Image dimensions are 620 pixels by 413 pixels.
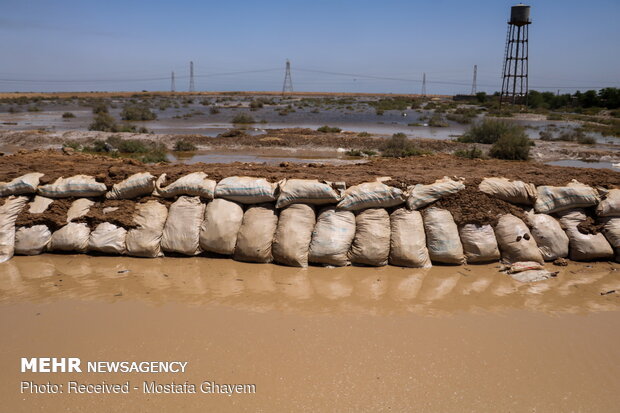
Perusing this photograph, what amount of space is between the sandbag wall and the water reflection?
140mm

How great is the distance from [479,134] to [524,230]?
32.9ft

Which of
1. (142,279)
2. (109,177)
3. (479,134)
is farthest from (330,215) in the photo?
(479,134)

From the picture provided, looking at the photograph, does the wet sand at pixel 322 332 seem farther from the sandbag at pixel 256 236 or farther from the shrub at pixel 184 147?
the shrub at pixel 184 147

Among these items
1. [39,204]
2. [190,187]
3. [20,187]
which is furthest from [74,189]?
[190,187]

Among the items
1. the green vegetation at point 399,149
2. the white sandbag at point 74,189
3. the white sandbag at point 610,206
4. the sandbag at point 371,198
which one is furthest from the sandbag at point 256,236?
the green vegetation at point 399,149

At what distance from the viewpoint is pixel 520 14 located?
25828 millimetres

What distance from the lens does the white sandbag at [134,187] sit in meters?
4.48

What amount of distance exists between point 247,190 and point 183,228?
0.73 metres

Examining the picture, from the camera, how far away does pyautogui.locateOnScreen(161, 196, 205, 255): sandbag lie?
4.24 meters

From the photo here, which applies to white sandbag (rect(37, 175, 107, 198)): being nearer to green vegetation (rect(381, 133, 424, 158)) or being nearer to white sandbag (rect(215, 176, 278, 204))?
white sandbag (rect(215, 176, 278, 204))

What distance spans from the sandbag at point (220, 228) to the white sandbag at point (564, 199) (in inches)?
120

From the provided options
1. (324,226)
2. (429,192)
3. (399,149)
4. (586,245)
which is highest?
(399,149)

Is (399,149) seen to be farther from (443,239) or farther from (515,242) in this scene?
(443,239)

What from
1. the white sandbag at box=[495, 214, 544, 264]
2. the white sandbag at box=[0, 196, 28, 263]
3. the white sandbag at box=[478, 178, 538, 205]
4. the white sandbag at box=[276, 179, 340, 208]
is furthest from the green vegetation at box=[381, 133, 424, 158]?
the white sandbag at box=[0, 196, 28, 263]
